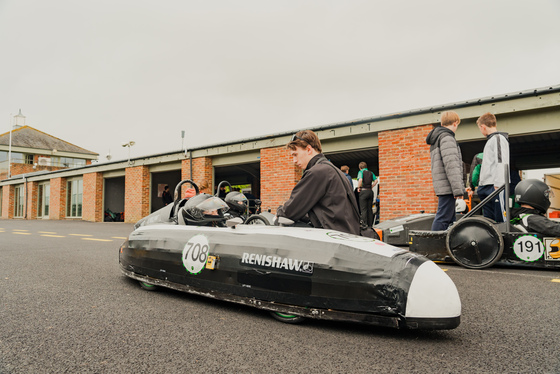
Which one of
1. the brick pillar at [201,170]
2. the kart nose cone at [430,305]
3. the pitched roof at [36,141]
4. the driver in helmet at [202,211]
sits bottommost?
the kart nose cone at [430,305]

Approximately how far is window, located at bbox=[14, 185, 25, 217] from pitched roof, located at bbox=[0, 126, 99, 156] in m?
16.8

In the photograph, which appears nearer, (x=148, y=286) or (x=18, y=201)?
(x=148, y=286)

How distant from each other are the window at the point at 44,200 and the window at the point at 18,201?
293cm

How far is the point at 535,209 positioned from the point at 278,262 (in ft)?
13.0

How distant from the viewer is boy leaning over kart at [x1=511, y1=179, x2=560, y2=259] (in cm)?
437

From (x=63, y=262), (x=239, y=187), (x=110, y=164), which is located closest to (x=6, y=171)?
(x=110, y=164)

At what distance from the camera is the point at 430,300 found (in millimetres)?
2061

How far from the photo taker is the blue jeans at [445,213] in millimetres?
4906

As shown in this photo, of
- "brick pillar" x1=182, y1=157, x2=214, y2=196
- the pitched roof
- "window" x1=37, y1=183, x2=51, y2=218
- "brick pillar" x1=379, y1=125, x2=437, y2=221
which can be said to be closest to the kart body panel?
"brick pillar" x1=379, y1=125, x2=437, y2=221

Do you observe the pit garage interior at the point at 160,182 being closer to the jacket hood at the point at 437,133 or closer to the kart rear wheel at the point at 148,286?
the jacket hood at the point at 437,133

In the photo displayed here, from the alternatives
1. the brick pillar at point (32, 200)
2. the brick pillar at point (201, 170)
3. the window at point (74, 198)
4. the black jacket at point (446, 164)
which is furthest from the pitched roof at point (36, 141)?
the black jacket at point (446, 164)

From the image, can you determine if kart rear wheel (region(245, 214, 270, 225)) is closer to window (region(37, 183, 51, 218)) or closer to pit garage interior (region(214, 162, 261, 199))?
pit garage interior (region(214, 162, 261, 199))

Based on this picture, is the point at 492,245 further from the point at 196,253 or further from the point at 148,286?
the point at 148,286

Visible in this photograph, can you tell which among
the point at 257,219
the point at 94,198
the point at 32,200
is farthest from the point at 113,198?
the point at 257,219
